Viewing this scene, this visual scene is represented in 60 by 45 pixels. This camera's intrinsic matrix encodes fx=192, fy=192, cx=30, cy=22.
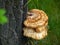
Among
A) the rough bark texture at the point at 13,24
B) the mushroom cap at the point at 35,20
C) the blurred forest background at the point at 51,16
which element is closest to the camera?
the rough bark texture at the point at 13,24

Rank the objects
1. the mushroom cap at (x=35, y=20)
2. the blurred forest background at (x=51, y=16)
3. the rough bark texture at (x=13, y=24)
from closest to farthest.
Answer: the rough bark texture at (x=13, y=24) → the mushroom cap at (x=35, y=20) → the blurred forest background at (x=51, y=16)

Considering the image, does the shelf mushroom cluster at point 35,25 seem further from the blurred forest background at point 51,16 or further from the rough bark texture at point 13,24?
the blurred forest background at point 51,16

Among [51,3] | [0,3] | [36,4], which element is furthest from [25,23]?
[51,3]

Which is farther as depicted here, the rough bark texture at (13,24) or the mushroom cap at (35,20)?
the mushroom cap at (35,20)

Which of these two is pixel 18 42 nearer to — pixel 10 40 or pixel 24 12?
pixel 10 40

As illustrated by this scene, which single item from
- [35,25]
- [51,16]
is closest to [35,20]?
[35,25]

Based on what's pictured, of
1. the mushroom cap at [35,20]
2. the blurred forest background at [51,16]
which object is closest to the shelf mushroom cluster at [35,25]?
the mushroom cap at [35,20]
